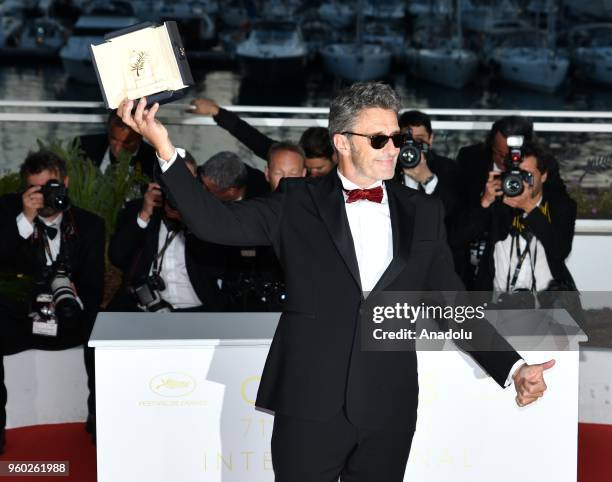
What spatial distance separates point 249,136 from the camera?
6789 millimetres

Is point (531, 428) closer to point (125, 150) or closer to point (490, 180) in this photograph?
point (490, 180)

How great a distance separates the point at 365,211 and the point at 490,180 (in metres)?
2.13

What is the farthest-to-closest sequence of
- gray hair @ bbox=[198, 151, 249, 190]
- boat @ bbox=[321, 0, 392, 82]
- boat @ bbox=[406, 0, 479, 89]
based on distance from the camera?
boat @ bbox=[321, 0, 392, 82] → boat @ bbox=[406, 0, 479, 89] → gray hair @ bbox=[198, 151, 249, 190]

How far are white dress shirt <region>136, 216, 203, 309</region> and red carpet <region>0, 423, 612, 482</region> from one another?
0.75m

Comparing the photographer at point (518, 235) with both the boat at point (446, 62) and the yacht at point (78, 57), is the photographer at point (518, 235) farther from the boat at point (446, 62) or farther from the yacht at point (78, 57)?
the boat at point (446, 62)

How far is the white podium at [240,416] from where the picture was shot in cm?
390

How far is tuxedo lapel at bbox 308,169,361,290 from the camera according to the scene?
303 cm

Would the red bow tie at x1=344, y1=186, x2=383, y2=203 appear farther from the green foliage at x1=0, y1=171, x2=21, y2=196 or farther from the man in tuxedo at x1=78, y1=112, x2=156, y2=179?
the green foliage at x1=0, y1=171, x2=21, y2=196

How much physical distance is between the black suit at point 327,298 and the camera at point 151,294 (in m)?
2.23

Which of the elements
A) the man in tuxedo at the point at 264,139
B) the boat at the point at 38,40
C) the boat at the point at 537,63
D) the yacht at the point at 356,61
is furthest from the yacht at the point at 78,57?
the man in tuxedo at the point at 264,139

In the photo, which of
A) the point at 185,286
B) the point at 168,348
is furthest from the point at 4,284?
the point at 168,348

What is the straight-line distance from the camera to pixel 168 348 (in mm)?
3904

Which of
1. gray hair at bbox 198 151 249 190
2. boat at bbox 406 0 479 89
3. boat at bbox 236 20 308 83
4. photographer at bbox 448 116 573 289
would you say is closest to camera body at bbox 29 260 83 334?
gray hair at bbox 198 151 249 190

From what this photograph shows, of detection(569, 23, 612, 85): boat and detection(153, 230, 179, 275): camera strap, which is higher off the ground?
detection(153, 230, 179, 275): camera strap
